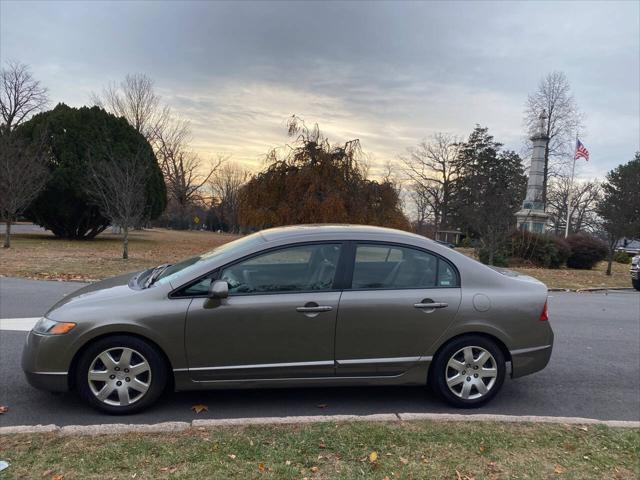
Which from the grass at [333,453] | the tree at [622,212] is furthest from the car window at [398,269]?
the tree at [622,212]

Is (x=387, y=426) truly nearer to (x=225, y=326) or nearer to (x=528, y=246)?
(x=225, y=326)

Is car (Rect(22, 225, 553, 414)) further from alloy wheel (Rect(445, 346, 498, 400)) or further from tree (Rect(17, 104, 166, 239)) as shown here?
tree (Rect(17, 104, 166, 239))

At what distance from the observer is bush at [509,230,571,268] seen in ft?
71.1

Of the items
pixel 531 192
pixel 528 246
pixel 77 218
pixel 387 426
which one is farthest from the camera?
pixel 531 192

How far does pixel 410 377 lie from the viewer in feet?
13.6

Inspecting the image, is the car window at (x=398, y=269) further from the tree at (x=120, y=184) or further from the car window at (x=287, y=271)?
the tree at (x=120, y=184)

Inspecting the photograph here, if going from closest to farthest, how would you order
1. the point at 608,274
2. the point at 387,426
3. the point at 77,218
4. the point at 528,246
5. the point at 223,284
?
the point at 387,426
the point at 223,284
the point at 608,274
the point at 528,246
the point at 77,218

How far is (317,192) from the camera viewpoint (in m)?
20.7

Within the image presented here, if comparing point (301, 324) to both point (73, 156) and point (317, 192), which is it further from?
point (73, 156)

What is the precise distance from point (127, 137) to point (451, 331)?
Result: 27.4 m

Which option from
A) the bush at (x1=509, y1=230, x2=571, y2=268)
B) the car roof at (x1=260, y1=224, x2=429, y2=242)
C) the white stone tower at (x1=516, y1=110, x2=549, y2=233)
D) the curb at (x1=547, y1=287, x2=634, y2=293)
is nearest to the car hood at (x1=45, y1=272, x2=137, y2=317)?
the car roof at (x1=260, y1=224, x2=429, y2=242)

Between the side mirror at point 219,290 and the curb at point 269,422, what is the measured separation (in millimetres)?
929

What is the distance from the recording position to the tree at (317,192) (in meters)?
20.5

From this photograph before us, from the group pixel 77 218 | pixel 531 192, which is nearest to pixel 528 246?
pixel 531 192
